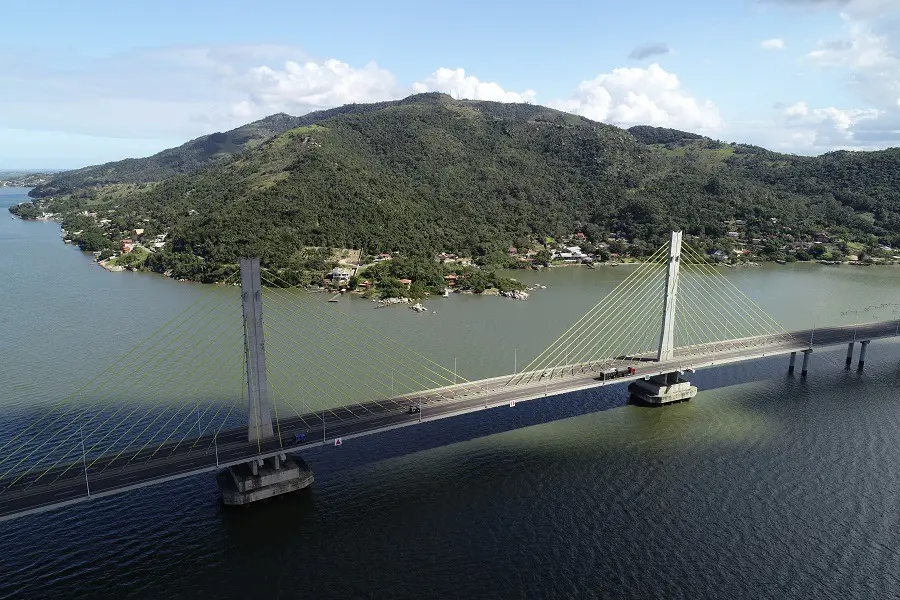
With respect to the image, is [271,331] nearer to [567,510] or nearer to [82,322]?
[82,322]

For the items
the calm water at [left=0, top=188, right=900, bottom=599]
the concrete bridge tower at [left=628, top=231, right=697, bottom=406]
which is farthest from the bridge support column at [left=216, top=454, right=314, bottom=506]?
the concrete bridge tower at [left=628, top=231, right=697, bottom=406]

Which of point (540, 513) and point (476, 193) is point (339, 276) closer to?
point (476, 193)

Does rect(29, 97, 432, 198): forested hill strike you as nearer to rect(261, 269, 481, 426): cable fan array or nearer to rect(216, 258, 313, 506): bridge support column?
rect(261, 269, 481, 426): cable fan array

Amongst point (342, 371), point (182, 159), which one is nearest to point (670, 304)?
point (342, 371)

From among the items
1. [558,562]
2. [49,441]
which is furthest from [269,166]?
[558,562]

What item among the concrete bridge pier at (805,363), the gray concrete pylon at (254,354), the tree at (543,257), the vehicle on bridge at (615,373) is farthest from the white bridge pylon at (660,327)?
the tree at (543,257)

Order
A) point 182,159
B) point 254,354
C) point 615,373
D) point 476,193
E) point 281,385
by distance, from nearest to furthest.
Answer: point 254,354
point 615,373
point 281,385
point 476,193
point 182,159
